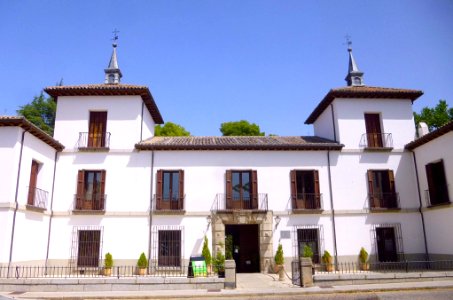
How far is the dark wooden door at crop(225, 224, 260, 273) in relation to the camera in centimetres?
1992

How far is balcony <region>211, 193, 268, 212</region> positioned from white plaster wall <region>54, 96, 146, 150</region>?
553cm

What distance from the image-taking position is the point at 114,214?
1861cm

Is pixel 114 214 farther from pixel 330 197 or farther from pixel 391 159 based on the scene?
pixel 391 159

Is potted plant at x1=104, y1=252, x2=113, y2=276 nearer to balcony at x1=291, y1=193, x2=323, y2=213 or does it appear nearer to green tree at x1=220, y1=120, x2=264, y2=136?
balcony at x1=291, y1=193, x2=323, y2=213

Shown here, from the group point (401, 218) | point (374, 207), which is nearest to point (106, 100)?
point (374, 207)

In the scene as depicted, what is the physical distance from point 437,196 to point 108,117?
17.8m

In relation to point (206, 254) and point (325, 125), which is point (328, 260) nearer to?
point (206, 254)

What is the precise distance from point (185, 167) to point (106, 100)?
230 inches

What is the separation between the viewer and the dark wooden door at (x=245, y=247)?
19.9m

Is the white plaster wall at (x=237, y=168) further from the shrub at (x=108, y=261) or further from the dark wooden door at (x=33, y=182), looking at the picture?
the dark wooden door at (x=33, y=182)

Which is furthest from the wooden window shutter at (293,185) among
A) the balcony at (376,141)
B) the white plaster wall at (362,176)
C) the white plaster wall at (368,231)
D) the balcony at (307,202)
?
the balcony at (376,141)

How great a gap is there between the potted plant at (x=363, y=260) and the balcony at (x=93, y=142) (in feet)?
47.3

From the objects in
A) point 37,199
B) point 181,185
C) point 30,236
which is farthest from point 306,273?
point 37,199

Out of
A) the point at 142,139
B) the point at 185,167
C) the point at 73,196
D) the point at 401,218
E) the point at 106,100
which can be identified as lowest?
the point at 401,218
